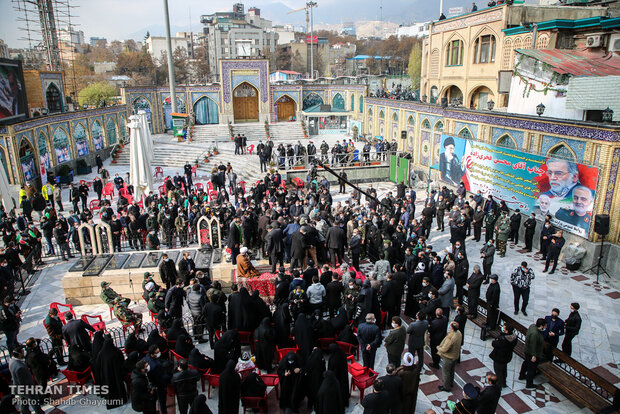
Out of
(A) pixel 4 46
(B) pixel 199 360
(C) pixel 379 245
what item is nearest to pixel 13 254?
(B) pixel 199 360

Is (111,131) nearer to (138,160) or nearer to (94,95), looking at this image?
(138,160)

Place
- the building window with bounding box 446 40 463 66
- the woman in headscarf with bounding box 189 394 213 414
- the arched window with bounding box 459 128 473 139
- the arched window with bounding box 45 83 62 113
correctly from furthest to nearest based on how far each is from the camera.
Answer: the arched window with bounding box 45 83 62 113 < the building window with bounding box 446 40 463 66 < the arched window with bounding box 459 128 473 139 < the woman in headscarf with bounding box 189 394 213 414

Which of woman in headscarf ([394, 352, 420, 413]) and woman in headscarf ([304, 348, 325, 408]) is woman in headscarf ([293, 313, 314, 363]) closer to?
woman in headscarf ([304, 348, 325, 408])

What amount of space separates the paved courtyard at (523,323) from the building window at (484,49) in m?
13.6

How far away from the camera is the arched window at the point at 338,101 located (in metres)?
34.9

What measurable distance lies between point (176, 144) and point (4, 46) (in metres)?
18.9

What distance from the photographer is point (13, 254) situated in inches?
414

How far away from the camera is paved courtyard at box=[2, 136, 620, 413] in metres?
6.77

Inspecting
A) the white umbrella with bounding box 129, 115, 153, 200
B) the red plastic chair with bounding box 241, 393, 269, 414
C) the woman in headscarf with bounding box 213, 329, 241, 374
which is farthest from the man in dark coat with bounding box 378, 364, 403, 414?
the white umbrella with bounding box 129, 115, 153, 200

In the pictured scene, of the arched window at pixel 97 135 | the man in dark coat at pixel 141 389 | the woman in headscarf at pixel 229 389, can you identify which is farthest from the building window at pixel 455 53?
the man in dark coat at pixel 141 389

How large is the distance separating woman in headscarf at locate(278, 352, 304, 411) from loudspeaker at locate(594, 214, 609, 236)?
9.11 meters

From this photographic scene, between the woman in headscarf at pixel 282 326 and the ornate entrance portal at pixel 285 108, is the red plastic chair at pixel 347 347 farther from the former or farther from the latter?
the ornate entrance portal at pixel 285 108

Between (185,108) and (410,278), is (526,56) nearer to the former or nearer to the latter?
(410,278)

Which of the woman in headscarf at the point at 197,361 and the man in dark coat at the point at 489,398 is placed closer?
the man in dark coat at the point at 489,398
